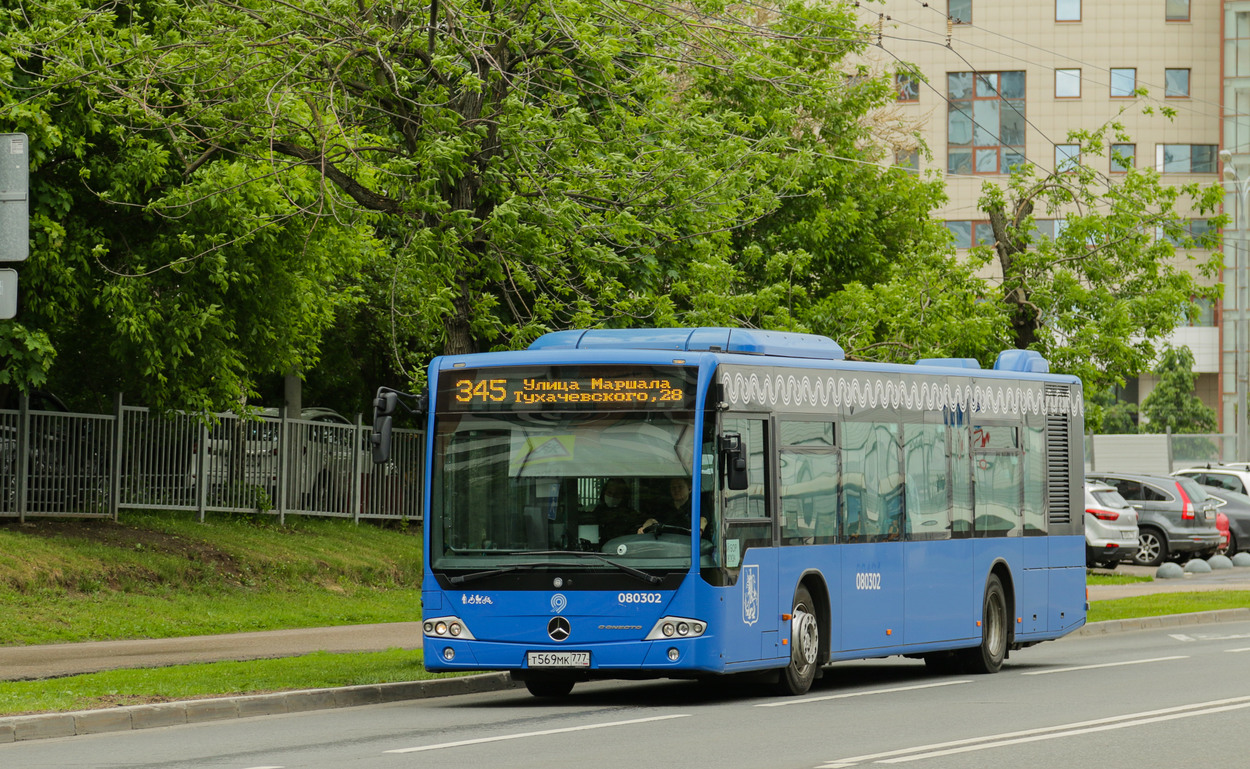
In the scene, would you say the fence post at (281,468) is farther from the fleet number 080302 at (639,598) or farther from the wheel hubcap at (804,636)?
the fleet number 080302 at (639,598)

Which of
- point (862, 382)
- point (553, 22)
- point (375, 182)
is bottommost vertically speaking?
point (862, 382)

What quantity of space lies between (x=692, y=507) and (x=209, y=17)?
24.9ft

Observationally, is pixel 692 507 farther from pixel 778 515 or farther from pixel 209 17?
pixel 209 17

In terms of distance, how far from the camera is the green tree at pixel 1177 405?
7362 cm

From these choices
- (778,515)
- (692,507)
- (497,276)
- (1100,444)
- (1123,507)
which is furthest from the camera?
(1100,444)

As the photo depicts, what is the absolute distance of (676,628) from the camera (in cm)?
1374

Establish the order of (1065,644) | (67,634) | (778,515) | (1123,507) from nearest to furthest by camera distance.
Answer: (778,515) → (67,634) → (1065,644) → (1123,507)

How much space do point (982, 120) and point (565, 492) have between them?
62.1m

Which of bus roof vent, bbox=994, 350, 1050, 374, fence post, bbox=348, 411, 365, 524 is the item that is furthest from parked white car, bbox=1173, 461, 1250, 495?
bus roof vent, bbox=994, 350, 1050, 374

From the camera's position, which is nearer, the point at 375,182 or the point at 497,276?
the point at 497,276

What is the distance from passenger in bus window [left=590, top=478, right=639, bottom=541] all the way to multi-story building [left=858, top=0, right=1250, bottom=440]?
60495 mm

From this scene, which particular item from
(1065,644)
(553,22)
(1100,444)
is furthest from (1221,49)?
(553,22)

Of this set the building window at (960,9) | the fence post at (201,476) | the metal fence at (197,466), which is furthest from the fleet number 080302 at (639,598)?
the building window at (960,9)

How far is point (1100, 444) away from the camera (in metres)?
52.3
